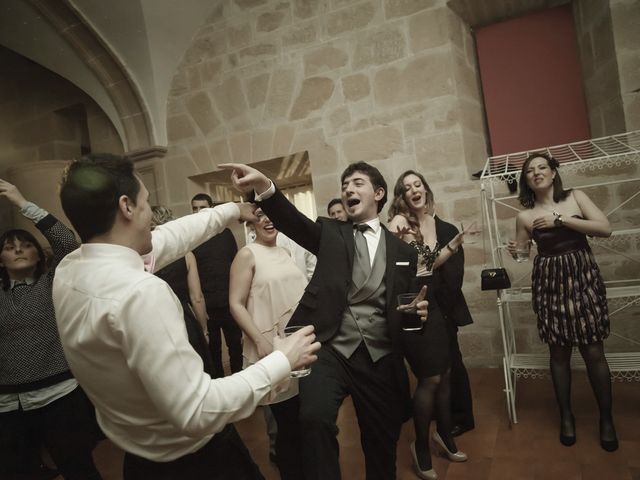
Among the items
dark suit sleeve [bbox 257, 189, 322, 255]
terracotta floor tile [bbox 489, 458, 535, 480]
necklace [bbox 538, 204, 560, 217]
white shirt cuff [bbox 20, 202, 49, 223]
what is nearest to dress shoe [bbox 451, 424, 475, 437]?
terracotta floor tile [bbox 489, 458, 535, 480]

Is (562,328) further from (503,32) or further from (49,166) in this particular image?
(49,166)

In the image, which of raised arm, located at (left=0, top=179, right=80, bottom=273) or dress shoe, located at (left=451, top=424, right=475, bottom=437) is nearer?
raised arm, located at (left=0, top=179, right=80, bottom=273)

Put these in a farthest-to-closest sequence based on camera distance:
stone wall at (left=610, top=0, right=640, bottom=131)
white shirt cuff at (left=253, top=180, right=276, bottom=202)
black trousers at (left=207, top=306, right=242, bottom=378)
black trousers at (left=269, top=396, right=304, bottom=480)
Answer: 1. black trousers at (left=207, top=306, right=242, bottom=378)
2. stone wall at (left=610, top=0, right=640, bottom=131)
3. black trousers at (left=269, top=396, right=304, bottom=480)
4. white shirt cuff at (left=253, top=180, right=276, bottom=202)

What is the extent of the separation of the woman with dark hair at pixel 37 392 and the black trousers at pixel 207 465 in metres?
1.28

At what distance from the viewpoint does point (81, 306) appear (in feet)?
3.31

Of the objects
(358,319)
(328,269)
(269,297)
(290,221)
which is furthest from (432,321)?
(290,221)

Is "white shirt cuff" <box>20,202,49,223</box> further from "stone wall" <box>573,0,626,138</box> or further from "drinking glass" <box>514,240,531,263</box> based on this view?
"stone wall" <box>573,0,626,138</box>

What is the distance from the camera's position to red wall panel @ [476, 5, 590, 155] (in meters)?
4.04

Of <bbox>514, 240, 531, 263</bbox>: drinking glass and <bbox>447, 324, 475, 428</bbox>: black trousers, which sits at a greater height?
<bbox>514, 240, 531, 263</bbox>: drinking glass

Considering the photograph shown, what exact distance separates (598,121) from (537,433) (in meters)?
2.62

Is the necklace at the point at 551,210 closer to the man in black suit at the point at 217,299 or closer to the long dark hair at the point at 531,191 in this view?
the long dark hair at the point at 531,191

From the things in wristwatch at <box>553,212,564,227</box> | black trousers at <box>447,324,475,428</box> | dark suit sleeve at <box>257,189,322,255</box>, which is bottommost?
black trousers at <box>447,324,475,428</box>

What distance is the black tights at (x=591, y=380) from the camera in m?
2.44

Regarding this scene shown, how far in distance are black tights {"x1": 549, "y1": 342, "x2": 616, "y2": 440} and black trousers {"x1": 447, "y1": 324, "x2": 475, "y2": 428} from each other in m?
0.50
